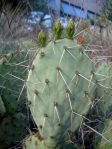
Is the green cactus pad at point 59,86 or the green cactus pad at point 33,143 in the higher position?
the green cactus pad at point 59,86

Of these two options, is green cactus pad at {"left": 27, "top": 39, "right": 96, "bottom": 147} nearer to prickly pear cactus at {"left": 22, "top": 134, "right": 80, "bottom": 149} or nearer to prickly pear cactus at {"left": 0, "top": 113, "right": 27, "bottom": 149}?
prickly pear cactus at {"left": 22, "top": 134, "right": 80, "bottom": 149}

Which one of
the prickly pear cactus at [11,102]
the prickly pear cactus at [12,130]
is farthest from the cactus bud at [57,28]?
the prickly pear cactus at [12,130]

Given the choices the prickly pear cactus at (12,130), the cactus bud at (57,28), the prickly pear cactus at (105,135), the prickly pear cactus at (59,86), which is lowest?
the prickly pear cactus at (12,130)

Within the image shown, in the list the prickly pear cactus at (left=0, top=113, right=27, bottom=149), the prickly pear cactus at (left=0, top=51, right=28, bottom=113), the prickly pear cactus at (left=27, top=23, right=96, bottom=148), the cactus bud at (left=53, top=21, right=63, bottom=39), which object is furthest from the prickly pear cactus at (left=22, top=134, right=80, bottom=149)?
the cactus bud at (left=53, top=21, right=63, bottom=39)

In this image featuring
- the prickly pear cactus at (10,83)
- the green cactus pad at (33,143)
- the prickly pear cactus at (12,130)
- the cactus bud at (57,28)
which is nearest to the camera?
the cactus bud at (57,28)

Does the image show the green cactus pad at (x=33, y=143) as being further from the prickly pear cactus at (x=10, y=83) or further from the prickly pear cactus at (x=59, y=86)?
the prickly pear cactus at (x=10, y=83)

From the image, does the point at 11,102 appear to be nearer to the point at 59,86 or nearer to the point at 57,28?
the point at 59,86

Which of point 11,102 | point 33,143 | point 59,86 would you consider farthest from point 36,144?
point 11,102

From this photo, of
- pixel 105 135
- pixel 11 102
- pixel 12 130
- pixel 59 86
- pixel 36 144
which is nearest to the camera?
pixel 59 86

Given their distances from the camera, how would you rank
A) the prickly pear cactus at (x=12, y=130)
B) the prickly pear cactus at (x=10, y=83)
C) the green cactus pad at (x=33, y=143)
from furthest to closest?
the prickly pear cactus at (x=10, y=83) < the prickly pear cactus at (x=12, y=130) < the green cactus pad at (x=33, y=143)
